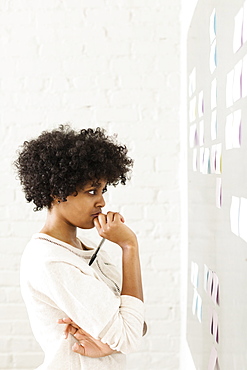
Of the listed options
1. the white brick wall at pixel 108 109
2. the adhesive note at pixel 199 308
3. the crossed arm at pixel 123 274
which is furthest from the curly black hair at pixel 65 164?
the white brick wall at pixel 108 109

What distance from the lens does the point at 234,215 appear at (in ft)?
3.58

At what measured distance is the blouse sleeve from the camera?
1254 millimetres

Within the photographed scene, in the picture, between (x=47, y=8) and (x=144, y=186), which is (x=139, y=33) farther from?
(x=144, y=186)

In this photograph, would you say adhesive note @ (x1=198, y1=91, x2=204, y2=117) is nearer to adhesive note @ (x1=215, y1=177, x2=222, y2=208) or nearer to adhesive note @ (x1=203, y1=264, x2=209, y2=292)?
adhesive note @ (x1=215, y1=177, x2=222, y2=208)

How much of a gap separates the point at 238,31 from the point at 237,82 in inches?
3.6

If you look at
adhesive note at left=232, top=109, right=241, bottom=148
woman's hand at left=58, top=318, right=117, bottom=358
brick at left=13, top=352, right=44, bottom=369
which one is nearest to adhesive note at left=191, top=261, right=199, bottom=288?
woman's hand at left=58, top=318, right=117, bottom=358

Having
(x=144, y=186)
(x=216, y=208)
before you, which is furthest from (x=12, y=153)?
(x=216, y=208)

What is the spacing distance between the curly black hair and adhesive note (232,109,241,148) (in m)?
0.40

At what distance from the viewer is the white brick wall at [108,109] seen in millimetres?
2438

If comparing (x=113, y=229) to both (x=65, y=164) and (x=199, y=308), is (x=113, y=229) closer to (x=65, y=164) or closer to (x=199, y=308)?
(x=65, y=164)

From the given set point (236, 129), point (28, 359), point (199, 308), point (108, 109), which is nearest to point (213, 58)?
point (236, 129)

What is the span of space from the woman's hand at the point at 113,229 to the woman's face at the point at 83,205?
3 centimetres

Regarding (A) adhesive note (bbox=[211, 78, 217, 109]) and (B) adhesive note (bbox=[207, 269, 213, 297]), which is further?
(B) adhesive note (bbox=[207, 269, 213, 297])

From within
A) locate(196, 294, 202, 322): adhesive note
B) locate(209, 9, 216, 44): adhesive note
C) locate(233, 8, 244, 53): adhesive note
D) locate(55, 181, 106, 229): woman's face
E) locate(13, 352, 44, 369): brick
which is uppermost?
locate(209, 9, 216, 44): adhesive note
